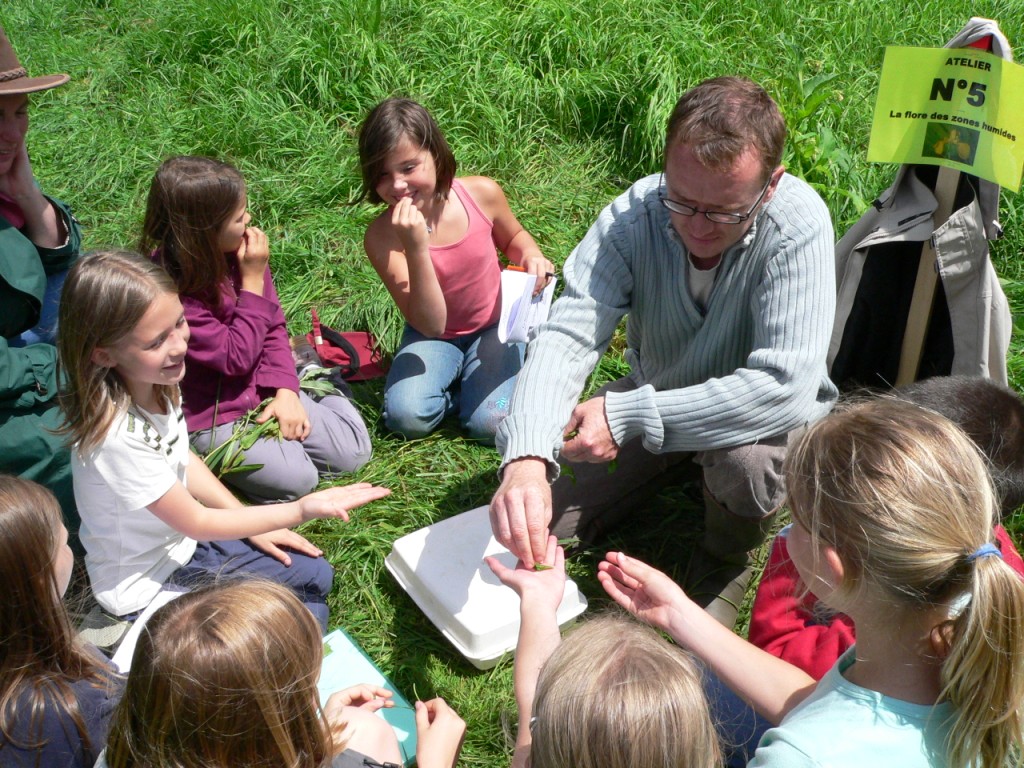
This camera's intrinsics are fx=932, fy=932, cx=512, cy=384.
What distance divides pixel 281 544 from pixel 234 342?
678mm

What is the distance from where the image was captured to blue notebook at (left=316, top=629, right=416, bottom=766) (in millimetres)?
2255

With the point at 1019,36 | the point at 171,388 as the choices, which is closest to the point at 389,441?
the point at 171,388

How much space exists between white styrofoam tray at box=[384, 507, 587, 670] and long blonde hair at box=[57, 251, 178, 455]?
0.90 meters

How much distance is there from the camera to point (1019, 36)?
4.64 meters

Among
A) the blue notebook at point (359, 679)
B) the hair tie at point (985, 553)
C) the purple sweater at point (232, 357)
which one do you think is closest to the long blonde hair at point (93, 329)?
the purple sweater at point (232, 357)

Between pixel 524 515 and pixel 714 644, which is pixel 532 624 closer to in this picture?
pixel 524 515

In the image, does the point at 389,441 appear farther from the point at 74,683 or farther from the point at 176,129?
the point at 176,129

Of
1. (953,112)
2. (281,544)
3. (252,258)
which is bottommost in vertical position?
(281,544)

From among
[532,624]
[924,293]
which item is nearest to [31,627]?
[532,624]

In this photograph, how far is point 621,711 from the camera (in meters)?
1.35

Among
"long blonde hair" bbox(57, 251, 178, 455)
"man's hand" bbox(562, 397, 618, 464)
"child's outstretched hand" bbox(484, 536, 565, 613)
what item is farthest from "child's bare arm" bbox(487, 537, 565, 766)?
"long blonde hair" bbox(57, 251, 178, 455)

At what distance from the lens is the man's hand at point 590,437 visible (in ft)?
7.82

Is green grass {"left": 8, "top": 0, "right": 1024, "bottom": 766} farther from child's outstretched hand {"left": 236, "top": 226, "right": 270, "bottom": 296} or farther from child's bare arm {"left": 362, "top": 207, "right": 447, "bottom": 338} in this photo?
child's outstretched hand {"left": 236, "top": 226, "right": 270, "bottom": 296}

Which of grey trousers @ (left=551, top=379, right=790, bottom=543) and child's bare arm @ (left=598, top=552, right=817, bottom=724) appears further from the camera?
grey trousers @ (left=551, top=379, right=790, bottom=543)
